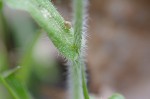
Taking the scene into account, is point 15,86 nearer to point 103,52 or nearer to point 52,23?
point 52,23

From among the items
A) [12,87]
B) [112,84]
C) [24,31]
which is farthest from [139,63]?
[12,87]

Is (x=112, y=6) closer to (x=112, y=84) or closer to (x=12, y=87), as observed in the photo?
(x=112, y=84)

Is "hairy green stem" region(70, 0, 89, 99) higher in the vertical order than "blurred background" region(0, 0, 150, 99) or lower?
lower

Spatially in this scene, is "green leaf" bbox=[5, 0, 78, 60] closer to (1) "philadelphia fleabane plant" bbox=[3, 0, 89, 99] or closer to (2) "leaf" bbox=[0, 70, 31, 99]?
(1) "philadelphia fleabane plant" bbox=[3, 0, 89, 99]

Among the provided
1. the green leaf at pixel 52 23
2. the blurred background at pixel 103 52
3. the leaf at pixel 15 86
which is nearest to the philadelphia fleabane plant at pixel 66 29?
the green leaf at pixel 52 23

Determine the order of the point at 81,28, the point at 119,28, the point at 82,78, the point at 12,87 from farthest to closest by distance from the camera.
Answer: the point at 119,28 → the point at 12,87 → the point at 82,78 → the point at 81,28

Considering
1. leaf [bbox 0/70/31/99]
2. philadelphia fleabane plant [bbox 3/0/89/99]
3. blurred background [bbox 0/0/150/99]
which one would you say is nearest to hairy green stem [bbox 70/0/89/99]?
philadelphia fleabane plant [bbox 3/0/89/99]

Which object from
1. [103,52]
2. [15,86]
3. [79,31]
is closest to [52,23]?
[79,31]
